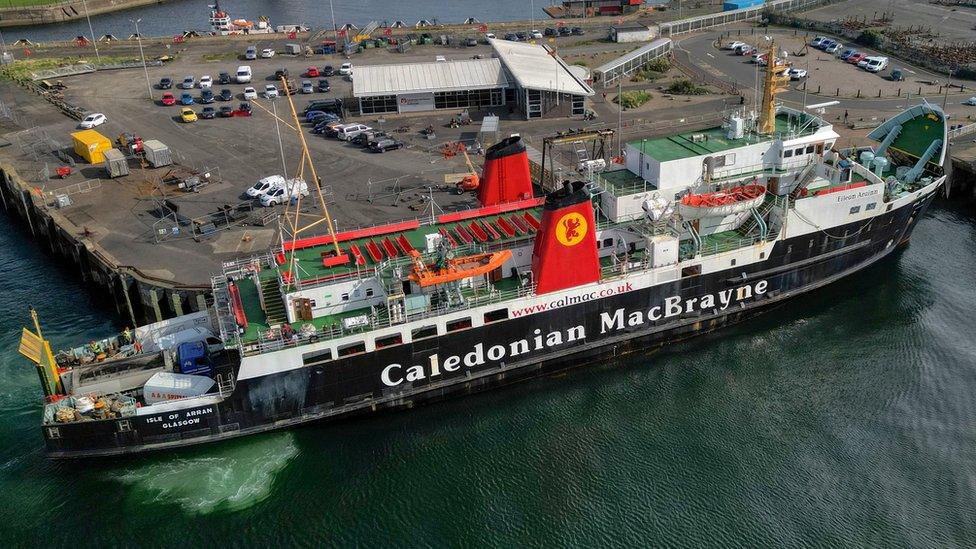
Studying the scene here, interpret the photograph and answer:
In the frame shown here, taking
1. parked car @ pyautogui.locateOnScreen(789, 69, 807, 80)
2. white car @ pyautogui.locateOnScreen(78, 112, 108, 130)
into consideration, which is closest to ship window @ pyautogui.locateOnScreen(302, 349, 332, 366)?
white car @ pyautogui.locateOnScreen(78, 112, 108, 130)

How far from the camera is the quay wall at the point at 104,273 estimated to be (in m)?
41.8

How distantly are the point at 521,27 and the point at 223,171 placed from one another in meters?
54.2

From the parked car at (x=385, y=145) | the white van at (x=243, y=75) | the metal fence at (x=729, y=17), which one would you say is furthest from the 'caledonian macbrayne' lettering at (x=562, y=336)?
the metal fence at (x=729, y=17)

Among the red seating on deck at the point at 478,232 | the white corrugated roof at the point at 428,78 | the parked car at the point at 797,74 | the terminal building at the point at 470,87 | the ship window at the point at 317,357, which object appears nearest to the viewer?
the ship window at the point at 317,357

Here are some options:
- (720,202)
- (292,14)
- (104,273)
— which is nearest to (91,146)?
(104,273)

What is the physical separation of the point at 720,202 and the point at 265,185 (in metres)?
30.6

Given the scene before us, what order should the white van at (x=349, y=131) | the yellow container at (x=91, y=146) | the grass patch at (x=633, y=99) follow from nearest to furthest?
the yellow container at (x=91, y=146), the white van at (x=349, y=131), the grass patch at (x=633, y=99)

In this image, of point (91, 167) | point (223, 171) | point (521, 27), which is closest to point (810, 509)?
point (223, 171)

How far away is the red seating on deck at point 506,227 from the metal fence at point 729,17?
63.7m

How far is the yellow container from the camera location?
2375 inches

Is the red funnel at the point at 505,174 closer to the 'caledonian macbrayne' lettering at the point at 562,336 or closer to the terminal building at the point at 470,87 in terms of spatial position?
the 'caledonian macbrayne' lettering at the point at 562,336

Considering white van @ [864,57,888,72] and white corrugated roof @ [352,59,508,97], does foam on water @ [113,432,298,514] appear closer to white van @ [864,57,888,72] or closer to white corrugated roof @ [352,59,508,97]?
white corrugated roof @ [352,59,508,97]

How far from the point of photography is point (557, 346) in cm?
3772

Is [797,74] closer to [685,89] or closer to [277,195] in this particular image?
[685,89]
